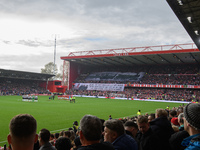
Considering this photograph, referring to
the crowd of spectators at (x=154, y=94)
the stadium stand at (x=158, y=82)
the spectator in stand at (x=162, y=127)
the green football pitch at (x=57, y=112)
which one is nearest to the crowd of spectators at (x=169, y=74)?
the stadium stand at (x=158, y=82)

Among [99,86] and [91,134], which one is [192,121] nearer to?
[91,134]

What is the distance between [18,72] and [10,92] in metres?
6.78

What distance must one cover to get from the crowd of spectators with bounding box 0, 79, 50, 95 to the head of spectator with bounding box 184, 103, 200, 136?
5569cm

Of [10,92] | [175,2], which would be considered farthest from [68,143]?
[10,92]

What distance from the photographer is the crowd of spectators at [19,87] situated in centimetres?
5428

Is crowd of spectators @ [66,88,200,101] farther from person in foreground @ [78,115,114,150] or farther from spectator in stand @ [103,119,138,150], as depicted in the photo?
person in foreground @ [78,115,114,150]

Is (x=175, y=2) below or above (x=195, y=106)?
above

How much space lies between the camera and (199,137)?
1.82 meters

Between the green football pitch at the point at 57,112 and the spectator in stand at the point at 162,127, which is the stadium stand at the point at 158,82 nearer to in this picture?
the green football pitch at the point at 57,112

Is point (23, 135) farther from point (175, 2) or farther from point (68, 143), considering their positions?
point (175, 2)

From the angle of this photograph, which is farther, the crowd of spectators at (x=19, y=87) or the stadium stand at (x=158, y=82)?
the crowd of spectators at (x=19, y=87)

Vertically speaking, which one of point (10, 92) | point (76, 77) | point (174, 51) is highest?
point (174, 51)

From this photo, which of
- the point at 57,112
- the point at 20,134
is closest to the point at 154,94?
the point at 57,112

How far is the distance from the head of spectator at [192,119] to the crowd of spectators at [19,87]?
5569 centimetres
